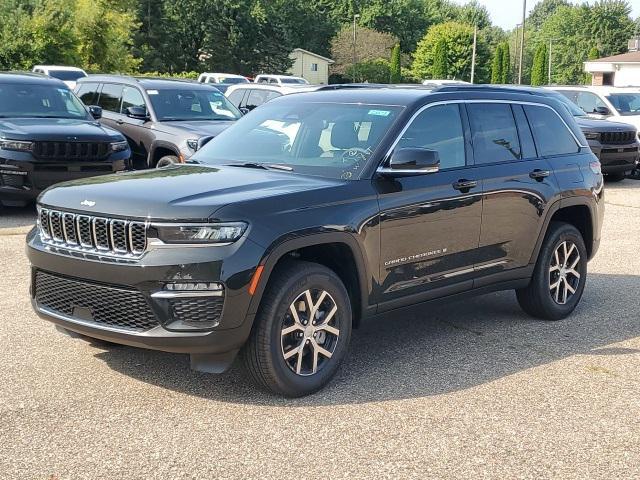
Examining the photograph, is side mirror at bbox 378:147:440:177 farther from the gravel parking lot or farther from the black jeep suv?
the gravel parking lot

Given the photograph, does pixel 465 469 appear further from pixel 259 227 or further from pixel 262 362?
pixel 259 227

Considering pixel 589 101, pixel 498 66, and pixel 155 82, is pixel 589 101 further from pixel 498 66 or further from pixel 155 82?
pixel 498 66

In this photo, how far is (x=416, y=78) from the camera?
292 feet

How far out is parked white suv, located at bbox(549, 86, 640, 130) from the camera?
19.6 m

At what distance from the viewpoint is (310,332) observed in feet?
16.5

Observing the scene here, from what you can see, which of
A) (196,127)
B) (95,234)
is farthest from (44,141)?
(95,234)

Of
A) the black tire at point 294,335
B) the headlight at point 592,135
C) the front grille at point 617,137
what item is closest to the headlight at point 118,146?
the black tire at point 294,335

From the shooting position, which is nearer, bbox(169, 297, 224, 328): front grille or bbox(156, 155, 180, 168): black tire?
bbox(169, 297, 224, 328): front grille

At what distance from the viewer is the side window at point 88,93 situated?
14.5 m

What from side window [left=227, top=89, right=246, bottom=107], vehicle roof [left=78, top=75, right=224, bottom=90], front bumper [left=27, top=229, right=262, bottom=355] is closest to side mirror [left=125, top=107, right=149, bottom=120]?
vehicle roof [left=78, top=75, right=224, bottom=90]

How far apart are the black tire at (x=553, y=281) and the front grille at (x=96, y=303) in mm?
3400

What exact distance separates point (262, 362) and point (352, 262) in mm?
866

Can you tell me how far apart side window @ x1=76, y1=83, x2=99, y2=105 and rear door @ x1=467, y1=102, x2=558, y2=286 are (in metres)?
9.42

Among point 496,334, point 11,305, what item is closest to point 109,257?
point 11,305
